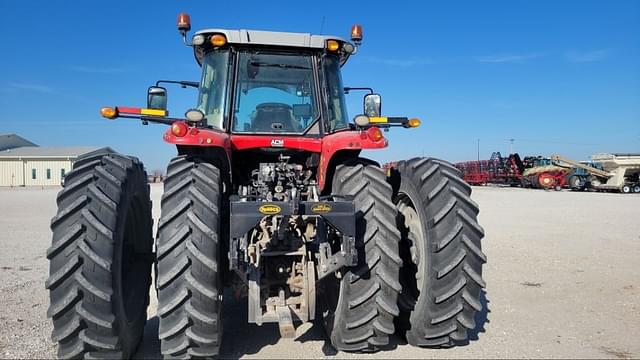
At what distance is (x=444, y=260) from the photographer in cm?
397

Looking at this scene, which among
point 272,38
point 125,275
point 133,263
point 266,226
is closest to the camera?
point 266,226

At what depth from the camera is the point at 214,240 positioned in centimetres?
348

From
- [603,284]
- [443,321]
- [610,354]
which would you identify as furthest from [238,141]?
[603,284]

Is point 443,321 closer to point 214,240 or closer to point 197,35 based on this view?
point 214,240

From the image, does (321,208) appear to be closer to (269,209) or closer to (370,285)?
(269,209)

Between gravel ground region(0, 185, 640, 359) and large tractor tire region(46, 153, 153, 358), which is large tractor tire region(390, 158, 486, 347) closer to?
gravel ground region(0, 185, 640, 359)

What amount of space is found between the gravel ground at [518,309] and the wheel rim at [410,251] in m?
0.44

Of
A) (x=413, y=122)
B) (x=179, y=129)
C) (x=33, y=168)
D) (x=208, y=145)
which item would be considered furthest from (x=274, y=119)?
(x=33, y=168)

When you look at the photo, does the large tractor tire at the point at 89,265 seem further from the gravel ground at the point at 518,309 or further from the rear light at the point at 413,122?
the rear light at the point at 413,122

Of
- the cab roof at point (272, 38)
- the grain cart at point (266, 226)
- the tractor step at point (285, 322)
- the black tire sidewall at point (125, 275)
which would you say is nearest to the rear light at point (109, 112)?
the grain cart at point (266, 226)

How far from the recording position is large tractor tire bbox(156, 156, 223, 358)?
3.38 meters

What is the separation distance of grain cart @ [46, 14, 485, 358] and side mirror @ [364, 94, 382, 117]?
28cm

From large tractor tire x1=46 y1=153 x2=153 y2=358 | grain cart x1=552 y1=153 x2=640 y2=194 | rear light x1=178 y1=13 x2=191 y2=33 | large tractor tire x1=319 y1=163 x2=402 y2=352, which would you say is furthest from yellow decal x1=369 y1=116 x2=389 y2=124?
grain cart x1=552 y1=153 x2=640 y2=194

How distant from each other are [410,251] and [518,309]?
1.87 metres
